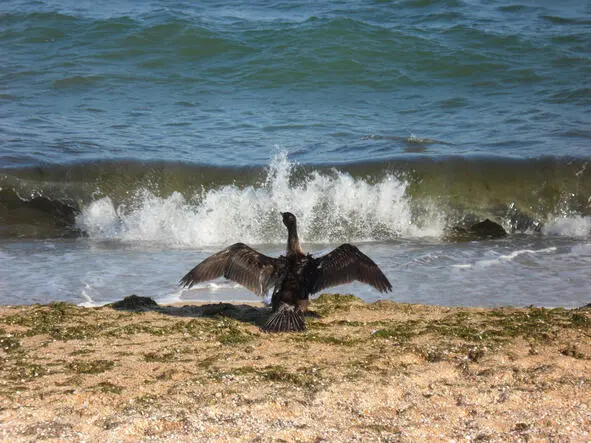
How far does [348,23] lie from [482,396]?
16291 millimetres

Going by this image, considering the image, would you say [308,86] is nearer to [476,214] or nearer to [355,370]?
[476,214]

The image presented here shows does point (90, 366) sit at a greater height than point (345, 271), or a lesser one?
lesser

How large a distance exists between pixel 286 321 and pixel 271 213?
5.40 meters

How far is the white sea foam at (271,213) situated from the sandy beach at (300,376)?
422 cm

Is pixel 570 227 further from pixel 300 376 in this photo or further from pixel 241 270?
pixel 300 376

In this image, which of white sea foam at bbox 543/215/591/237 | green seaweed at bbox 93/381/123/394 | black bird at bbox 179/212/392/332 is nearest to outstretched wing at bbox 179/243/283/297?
black bird at bbox 179/212/392/332

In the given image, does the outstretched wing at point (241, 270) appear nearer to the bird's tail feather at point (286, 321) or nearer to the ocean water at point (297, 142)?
the bird's tail feather at point (286, 321)

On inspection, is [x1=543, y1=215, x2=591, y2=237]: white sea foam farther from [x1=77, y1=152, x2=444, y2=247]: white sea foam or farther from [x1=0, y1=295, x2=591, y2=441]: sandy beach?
[x1=0, y1=295, x2=591, y2=441]: sandy beach

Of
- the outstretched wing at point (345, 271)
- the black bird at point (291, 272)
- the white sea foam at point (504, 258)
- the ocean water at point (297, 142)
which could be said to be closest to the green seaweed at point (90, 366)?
the black bird at point (291, 272)

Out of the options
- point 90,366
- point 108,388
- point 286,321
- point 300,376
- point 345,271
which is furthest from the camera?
point 345,271

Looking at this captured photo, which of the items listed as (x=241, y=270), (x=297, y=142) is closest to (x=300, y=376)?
(x=241, y=270)

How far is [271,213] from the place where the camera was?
1152 centimetres

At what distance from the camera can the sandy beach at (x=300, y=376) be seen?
4.46 m

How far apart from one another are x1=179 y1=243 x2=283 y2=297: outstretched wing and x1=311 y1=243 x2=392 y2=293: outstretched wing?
0.36 meters
